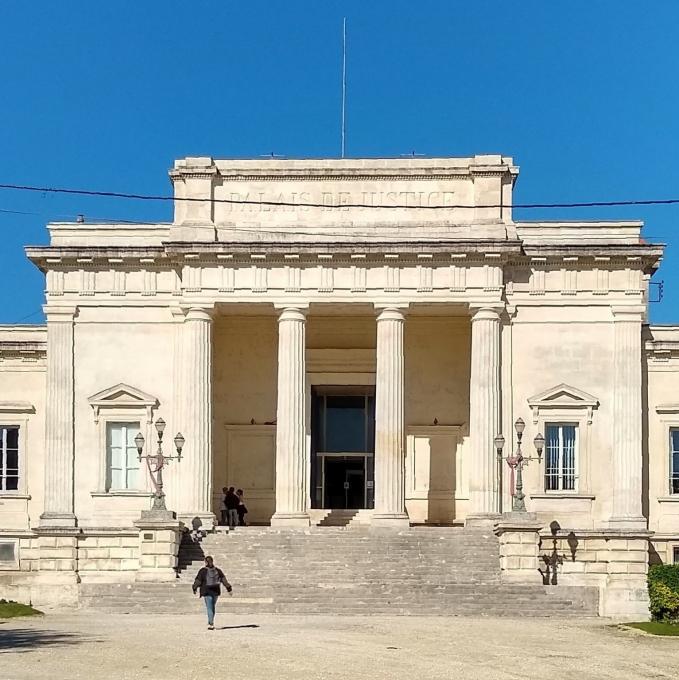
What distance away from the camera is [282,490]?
46562 mm

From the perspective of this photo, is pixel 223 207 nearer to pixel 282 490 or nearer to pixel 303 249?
pixel 303 249

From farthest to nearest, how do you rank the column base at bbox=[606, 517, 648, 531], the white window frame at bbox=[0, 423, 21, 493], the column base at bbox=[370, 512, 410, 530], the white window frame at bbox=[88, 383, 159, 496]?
1. the white window frame at bbox=[0, 423, 21, 493]
2. the white window frame at bbox=[88, 383, 159, 496]
3. the column base at bbox=[606, 517, 648, 531]
4. the column base at bbox=[370, 512, 410, 530]

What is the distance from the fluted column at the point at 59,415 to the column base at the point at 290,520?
21.3 feet

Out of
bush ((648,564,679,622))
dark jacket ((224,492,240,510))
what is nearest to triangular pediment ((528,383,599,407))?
bush ((648,564,679,622))

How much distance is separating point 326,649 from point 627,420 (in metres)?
20.5

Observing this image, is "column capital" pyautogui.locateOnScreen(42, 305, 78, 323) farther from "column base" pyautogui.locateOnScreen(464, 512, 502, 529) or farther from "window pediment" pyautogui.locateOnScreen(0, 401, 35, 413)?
"column base" pyautogui.locateOnScreen(464, 512, 502, 529)

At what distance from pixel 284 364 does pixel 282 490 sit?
3.92 meters

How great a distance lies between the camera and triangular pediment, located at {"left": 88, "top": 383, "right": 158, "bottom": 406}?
4806cm

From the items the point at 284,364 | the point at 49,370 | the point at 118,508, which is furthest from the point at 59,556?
the point at 284,364

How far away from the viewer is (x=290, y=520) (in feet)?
152

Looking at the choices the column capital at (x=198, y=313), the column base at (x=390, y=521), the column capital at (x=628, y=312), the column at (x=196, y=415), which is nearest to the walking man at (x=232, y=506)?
the column at (x=196, y=415)

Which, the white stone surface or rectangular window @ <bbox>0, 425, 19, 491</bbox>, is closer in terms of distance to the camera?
the white stone surface

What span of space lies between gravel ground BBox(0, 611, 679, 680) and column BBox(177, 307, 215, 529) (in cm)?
922

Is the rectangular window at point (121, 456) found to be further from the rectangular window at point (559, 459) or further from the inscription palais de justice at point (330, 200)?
the rectangular window at point (559, 459)
